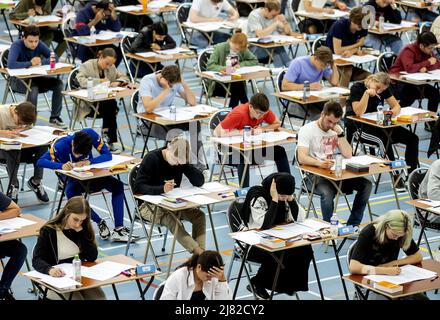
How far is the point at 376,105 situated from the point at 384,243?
4.53 m

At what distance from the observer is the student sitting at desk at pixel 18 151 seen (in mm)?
13188

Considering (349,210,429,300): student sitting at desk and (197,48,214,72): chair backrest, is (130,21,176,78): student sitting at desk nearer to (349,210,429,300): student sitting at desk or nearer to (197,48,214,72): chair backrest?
(197,48,214,72): chair backrest

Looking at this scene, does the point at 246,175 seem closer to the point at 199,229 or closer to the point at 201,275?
the point at 199,229

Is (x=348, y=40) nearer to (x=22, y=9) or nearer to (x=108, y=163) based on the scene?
(x=22, y=9)

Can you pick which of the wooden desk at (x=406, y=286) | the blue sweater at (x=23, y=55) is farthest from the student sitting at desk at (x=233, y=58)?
the wooden desk at (x=406, y=286)

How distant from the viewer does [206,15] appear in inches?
760

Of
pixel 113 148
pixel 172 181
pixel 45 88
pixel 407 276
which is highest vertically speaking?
pixel 172 181

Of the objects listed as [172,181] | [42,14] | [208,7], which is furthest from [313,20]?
[172,181]

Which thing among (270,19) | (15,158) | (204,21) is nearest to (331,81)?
(270,19)

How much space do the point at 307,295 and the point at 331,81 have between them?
5466 mm

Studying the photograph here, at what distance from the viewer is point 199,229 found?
460 inches

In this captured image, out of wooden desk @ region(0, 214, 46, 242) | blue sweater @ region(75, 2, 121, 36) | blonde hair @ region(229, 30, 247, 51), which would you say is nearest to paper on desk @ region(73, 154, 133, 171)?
wooden desk @ region(0, 214, 46, 242)

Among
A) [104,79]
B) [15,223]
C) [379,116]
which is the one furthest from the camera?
[104,79]

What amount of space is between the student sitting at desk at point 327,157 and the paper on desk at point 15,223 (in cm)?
317
